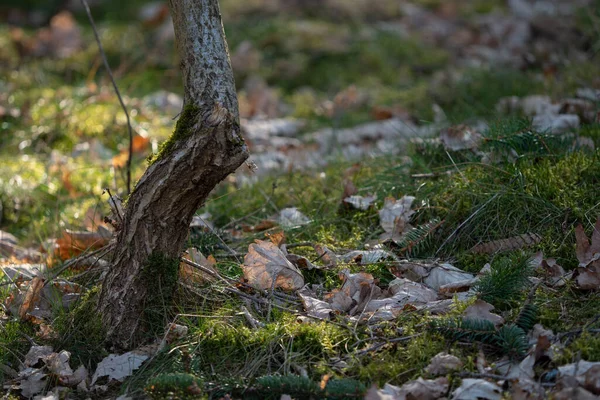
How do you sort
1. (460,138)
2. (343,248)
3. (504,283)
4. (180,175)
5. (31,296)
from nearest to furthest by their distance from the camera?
1. (180,175)
2. (504,283)
3. (31,296)
4. (343,248)
5. (460,138)

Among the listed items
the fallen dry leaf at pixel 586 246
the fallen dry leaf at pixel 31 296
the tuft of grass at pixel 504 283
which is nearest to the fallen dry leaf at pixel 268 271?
the tuft of grass at pixel 504 283

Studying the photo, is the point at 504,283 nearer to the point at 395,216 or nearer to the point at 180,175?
the point at 395,216

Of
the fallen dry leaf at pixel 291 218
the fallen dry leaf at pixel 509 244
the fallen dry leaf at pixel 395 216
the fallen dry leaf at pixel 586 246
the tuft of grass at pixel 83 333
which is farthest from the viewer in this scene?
the fallen dry leaf at pixel 291 218

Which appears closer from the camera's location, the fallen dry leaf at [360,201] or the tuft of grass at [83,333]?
the tuft of grass at [83,333]

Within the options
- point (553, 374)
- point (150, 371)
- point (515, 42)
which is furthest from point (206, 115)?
point (515, 42)

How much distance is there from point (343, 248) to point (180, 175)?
3.23 ft

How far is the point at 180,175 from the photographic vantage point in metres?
2.27

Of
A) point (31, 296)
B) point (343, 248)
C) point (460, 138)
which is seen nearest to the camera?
point (31, 296)

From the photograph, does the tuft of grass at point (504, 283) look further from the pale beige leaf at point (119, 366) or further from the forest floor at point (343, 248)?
the pale beige leaf at point (119, 366)

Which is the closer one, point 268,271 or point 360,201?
point 268,271

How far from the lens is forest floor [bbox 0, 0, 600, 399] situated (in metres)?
2.20

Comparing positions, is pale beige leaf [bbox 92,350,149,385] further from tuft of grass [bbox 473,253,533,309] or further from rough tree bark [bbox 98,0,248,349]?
tuft of grass [bbox 473,253,533,309]

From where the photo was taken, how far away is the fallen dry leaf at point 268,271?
8.65 ft

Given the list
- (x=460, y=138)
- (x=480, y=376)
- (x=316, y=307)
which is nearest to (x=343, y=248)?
(x=316, y=307)
